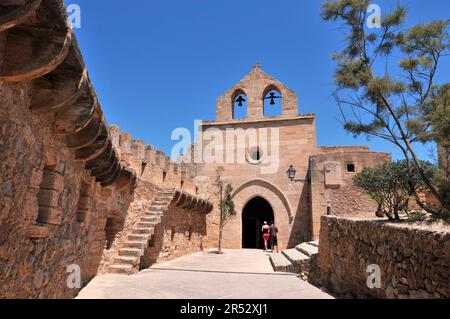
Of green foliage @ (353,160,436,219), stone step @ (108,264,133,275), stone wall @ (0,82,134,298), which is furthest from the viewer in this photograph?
stone step @ (108,264,133,275)

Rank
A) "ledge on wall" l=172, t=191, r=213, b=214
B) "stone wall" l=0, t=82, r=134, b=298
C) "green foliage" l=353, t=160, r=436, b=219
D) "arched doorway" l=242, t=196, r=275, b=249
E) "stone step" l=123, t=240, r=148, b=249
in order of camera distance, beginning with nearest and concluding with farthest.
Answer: "stone wall" l=0, t=82, r=134, b=298 → "green foliage" l=353, t=160, r=436, b=219 → "stone step" l=123, t=240, r=148, b=249 → "ledge on wall" l=172, t=191, r=213, b=214 → "arched doorway" l=242, t=196, r=275, b=249

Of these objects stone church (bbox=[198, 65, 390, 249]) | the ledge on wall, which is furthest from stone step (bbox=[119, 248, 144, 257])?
stone church (bbox=[198, 65, 390, 249])

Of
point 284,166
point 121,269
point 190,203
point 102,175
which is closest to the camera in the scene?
point 102,175

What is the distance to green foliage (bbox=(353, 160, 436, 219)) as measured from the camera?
20.4 ft

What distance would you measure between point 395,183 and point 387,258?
2292mm

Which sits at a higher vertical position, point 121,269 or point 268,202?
point 268,202

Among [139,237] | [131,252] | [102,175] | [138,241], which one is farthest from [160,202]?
[102,175]

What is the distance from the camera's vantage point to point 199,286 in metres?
6.80

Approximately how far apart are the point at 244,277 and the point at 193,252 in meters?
6.67

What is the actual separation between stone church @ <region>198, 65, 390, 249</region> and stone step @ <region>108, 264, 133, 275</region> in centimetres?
968

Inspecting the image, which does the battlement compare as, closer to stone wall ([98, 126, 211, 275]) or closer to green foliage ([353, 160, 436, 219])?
→ stone wall ([98, 126, 211, 275])

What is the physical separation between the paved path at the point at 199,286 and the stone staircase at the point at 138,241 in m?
0.32

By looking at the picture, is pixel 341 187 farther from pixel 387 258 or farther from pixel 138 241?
pixel 387 258
